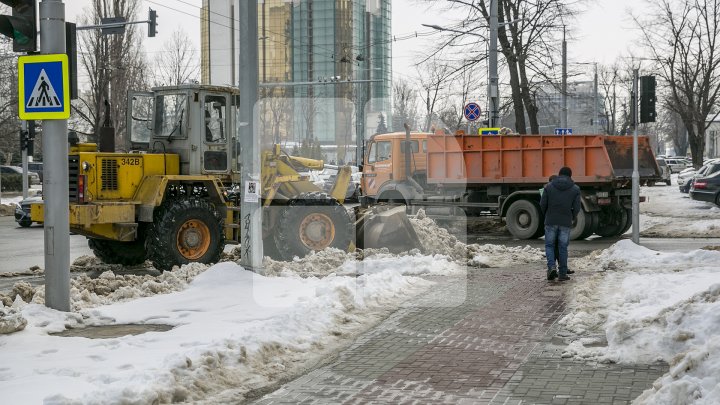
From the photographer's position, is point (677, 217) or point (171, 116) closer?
point (171, 116)

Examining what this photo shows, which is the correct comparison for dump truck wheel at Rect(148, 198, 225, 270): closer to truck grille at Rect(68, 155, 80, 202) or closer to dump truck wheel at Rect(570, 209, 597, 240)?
truck grille at Rect(68, 155, 80, 202)

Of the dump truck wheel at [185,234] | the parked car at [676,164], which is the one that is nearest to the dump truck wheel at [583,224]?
the dump truck wheel at [185,234]

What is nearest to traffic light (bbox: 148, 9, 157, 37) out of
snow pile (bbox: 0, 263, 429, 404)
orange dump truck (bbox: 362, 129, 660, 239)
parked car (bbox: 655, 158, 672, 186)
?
orange dump truck (bbox: 362, 129, 660, 239)

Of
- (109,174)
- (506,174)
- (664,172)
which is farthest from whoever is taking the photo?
(664,172)

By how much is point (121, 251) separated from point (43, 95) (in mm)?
7065

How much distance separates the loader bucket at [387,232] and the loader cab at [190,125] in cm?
258

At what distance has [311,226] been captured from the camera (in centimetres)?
1570

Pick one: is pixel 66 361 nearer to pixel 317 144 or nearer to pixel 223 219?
pixel 223 219

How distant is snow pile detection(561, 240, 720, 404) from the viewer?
19.3 feet

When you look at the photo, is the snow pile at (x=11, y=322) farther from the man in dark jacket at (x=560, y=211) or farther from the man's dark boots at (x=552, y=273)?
the man in dark jacket at (x=560, y=211)

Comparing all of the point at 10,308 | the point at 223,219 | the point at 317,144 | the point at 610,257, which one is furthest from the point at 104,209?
the point at 317,144

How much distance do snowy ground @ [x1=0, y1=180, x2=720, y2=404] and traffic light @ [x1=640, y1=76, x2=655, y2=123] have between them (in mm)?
3781

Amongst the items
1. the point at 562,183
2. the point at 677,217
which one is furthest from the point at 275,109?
the point at 562,183

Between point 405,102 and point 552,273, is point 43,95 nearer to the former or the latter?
point 552,273
